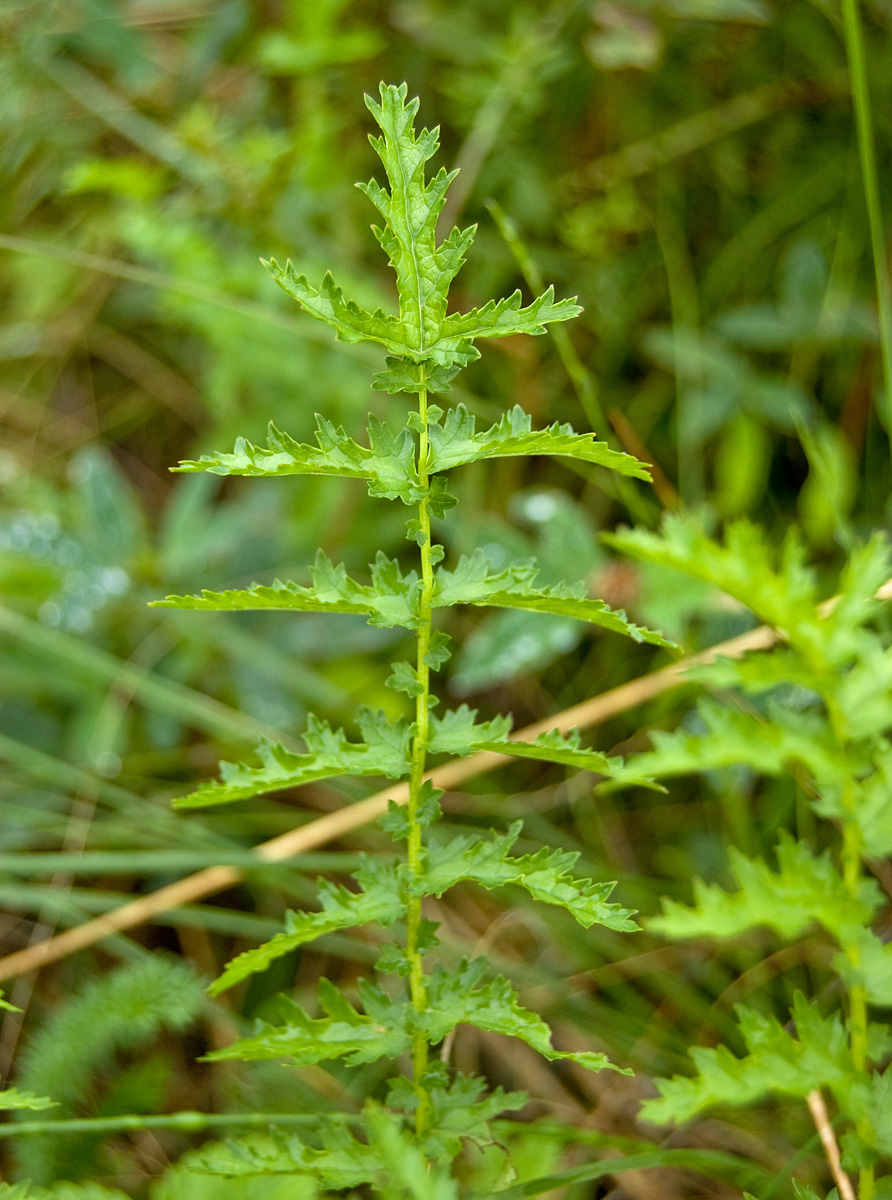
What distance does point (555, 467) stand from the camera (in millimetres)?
1864

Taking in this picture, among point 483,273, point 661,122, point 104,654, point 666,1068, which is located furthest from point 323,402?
point 666,1068

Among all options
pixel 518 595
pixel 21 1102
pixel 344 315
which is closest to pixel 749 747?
pixel 518 595

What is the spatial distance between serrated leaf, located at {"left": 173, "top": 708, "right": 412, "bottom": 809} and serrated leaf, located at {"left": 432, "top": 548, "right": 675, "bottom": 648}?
5.0 inches

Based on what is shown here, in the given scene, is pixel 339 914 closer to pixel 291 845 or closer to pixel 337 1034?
pixel 337 1034

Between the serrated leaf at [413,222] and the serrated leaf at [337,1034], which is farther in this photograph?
the serrated leaf at [337,1034]

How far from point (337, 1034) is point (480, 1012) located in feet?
0.41

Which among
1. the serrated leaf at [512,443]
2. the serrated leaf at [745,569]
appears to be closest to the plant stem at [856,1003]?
the serrated leaf at [745,569]

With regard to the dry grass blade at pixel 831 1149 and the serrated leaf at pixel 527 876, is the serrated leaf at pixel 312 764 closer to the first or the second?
the serrated leaf at pixel 527 876

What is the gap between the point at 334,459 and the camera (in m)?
0.71

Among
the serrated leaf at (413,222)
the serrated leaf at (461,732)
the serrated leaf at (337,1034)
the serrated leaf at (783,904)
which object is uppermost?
the serrated leaf at (413,222)

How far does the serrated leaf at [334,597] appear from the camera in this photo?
71 cm

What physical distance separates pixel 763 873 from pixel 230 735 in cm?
98

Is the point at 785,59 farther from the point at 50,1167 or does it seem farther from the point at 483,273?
the point at 50,1167

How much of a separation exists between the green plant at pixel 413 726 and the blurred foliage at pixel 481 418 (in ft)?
1.83
